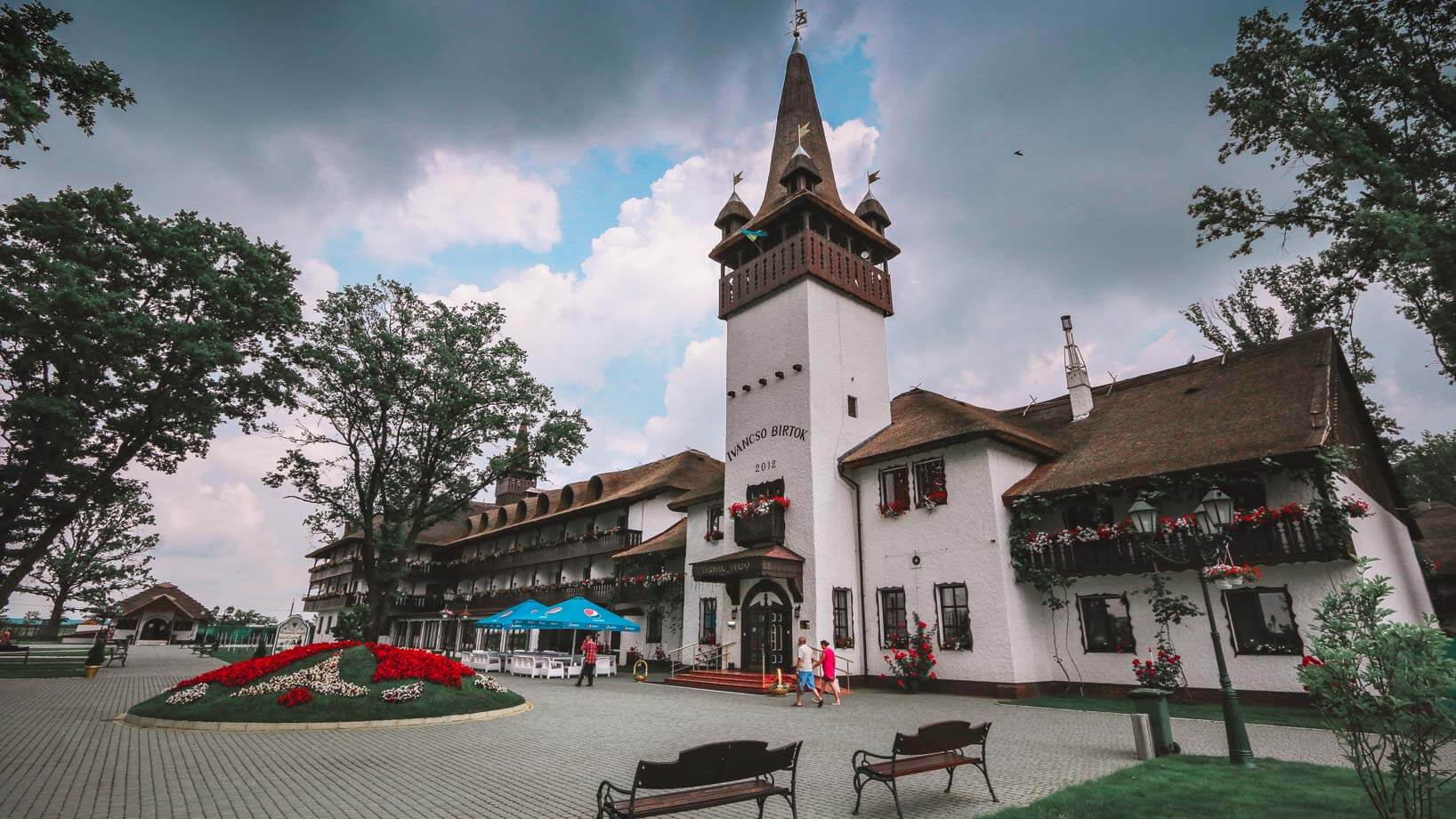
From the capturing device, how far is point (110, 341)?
56.7 ft

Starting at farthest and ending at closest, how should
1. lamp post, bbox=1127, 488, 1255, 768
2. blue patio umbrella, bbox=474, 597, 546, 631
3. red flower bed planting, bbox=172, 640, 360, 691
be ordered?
blue patio umbrella, bbox=474, 597, 546, 631
red flower bed planting, bbox=172, 640, 360, 691
lamp post, bbox=1127, 488, 1255, 768

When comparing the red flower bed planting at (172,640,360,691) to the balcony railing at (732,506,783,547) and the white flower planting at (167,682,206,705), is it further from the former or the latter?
the balcony railing at (732,506,783,547)

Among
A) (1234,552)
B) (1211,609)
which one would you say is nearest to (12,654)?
(1211,609)

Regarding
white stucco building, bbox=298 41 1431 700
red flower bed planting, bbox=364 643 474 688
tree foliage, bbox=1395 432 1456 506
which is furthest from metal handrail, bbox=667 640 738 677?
tree foliage, bbox=1395 432 1456 506

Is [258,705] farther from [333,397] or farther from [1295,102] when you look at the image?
[1295,102]

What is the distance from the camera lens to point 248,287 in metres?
20.2

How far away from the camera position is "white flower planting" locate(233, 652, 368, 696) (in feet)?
43.9

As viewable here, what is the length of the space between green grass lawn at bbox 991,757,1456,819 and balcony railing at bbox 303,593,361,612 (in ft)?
193

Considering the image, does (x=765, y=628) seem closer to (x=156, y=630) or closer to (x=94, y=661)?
(x=94, y=661)

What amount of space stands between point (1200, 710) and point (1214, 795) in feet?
29.9

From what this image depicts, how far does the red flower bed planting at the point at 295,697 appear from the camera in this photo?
12818 millimetres

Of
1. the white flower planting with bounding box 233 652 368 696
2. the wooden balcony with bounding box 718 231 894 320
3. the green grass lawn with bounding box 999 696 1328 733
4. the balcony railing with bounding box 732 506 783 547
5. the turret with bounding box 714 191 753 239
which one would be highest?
the turret with bounding box 714 191 753 239

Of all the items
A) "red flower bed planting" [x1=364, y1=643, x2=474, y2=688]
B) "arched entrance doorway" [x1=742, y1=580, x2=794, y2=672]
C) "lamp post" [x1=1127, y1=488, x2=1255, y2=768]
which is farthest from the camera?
"arched entrance doorway" [x1=742, y1=580, x2=794, y2=672]

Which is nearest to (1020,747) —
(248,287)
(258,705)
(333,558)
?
(258,705)
